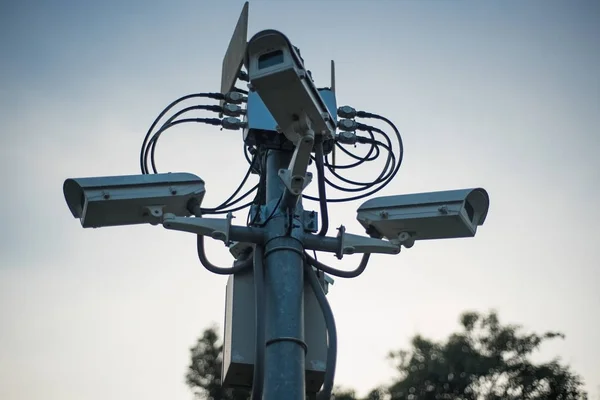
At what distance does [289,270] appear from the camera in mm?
3092

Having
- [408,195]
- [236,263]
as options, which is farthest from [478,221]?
[236,263]

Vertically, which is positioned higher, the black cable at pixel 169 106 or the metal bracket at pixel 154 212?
the black cable at pixel 169 106

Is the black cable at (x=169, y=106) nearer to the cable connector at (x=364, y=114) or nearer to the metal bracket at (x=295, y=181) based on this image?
the cable connector at (x=364, y=114)

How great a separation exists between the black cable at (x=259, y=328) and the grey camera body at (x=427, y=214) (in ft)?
1.89

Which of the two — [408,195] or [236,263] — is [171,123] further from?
[408,195]

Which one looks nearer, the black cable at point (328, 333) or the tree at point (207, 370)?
the black cable at point (328, 333)

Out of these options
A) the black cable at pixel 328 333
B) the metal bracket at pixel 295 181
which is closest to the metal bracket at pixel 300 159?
the metal bracket at pixel 295 181

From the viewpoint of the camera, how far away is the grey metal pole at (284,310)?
9.32 feet

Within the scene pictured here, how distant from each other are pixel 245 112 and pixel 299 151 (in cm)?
88

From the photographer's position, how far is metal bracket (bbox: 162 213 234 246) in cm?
314

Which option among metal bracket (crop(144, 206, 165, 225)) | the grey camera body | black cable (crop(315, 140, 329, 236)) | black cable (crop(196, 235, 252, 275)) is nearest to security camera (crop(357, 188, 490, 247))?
the grey camera body

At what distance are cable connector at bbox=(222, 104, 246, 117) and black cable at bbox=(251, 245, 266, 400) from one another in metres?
0.83

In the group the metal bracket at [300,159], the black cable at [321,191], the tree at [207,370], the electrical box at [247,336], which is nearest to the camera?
the metal bracket at [300,159]

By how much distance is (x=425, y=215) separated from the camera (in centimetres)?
333
